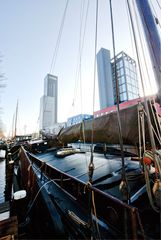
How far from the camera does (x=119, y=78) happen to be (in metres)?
30.5

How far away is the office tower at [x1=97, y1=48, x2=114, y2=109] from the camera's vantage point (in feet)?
109

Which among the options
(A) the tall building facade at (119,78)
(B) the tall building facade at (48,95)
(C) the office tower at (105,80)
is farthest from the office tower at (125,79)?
(B) the tall building facade at (48,95)

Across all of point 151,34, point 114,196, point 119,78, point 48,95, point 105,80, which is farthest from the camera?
point 105,80

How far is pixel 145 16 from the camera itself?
130 inches

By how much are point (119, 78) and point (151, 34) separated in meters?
29.7

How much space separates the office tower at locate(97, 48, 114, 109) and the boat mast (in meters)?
30.2

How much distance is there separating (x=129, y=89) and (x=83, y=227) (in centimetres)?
3328

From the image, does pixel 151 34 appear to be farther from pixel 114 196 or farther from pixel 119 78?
pixel 119 78

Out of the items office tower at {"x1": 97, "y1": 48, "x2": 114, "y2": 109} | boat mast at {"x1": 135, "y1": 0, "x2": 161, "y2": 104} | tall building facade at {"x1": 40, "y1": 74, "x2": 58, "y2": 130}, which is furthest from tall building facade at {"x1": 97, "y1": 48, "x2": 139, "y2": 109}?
boat mast at {"x1": 135, "y1": 0, "x2": 161, "y2": 104}

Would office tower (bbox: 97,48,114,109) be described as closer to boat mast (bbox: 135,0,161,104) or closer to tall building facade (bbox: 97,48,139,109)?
tall building facade (bbox: 97,48,139,109)

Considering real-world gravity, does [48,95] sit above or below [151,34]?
above

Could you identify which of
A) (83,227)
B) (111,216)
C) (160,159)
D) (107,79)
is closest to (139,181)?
(111,216)

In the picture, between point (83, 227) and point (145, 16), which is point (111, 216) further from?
point (145, 16)

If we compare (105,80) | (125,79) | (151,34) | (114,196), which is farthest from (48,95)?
(114,196)
